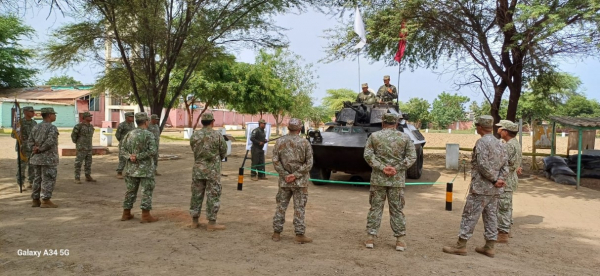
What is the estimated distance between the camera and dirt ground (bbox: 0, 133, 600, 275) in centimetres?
474

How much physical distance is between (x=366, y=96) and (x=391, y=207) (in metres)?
7.08

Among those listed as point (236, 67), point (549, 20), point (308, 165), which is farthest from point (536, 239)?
point (236, 67)

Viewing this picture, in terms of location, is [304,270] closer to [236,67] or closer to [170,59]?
[170,59]

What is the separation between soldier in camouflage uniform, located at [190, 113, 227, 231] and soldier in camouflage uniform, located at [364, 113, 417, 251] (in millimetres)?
2062

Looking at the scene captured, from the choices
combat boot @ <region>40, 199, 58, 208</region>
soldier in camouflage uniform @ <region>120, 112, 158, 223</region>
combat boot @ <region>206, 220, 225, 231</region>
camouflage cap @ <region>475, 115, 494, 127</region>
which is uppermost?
camouflage cap @ <region>475, 115, 494, 127</region>

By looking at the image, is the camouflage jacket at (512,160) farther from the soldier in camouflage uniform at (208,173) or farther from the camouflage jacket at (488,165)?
the soldier in camouflage uniform at (208,173)

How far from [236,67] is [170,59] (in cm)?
1407

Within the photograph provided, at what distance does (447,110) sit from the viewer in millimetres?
67000

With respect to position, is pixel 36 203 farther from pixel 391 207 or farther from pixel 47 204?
pixel 391 207

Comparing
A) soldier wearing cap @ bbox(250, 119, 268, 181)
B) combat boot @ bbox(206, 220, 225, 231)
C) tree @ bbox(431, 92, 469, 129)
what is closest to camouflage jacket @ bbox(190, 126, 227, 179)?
combat boot @ bbox(206, 220, 225, 231)

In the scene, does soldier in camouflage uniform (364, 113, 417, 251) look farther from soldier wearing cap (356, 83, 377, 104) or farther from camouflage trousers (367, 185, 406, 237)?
soldier wearing cap (356, 83, 377, 104)

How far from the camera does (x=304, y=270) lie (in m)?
4.65

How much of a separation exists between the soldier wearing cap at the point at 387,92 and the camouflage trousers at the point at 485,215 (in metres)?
7.31

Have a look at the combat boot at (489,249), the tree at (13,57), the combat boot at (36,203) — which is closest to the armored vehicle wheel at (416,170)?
the combat boot at (489,249)
